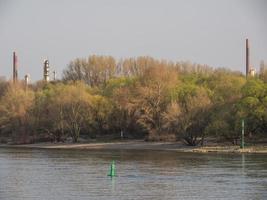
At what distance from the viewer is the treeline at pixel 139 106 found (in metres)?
87.1

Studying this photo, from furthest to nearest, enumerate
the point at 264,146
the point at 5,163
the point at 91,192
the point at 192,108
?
1. the point at 192,108
2. the point at 264,146
3. the point at 5,163
4. the point at 91,192

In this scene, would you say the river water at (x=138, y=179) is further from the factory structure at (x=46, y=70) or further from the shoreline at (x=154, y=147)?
the factory structure at (x=46, y=70)

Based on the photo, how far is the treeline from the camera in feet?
286

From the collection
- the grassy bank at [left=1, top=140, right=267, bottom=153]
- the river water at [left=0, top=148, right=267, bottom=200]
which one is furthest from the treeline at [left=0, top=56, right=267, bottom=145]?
the river water at [left=0, top=148, right=267, bottom=200]

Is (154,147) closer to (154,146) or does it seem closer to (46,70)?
(154,146)

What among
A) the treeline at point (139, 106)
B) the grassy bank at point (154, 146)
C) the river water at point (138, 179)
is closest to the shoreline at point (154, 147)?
the grassy bank at point (154, 146)

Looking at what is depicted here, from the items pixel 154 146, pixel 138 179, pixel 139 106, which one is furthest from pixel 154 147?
pixel 138 179

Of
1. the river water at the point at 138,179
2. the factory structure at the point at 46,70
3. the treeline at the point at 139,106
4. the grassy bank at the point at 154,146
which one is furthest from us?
the factory structure at the point at 46,70

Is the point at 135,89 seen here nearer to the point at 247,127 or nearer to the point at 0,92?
the point at 247,127

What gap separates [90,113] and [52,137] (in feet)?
31.8

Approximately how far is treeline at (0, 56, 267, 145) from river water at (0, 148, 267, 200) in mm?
19071

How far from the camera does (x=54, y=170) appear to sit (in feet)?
184

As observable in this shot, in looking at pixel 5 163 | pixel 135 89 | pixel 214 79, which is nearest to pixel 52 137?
pixel 135 89

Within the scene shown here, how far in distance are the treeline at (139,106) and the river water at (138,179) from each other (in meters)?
19.1
